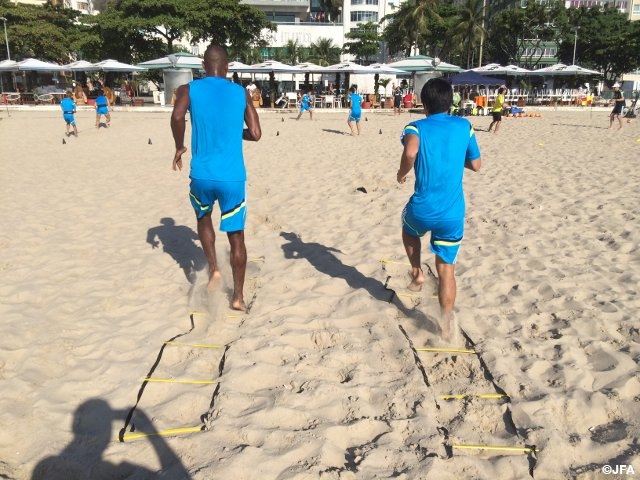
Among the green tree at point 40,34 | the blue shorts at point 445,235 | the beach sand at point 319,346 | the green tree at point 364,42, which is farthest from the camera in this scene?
the green tree at point 364,42

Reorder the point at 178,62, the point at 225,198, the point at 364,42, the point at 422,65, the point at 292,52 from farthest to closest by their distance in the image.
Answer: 1. the point at 364,42
2. the point at 292,52
3. the point at 178,62
4. the point at 422,65
5. the point at 225,198

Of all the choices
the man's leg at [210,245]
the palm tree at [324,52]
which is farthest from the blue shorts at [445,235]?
the palm tree at [324,52]

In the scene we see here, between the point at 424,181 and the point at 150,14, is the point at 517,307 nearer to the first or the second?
the point at 424,181

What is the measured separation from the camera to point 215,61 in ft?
11.5

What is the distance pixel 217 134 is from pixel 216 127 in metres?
0.05

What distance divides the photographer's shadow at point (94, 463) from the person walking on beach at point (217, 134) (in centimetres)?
160

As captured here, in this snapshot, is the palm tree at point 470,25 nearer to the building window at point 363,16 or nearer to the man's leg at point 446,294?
the building window at point 363,16

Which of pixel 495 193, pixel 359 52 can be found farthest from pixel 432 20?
pixel 495 193

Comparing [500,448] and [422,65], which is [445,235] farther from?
[422,65]

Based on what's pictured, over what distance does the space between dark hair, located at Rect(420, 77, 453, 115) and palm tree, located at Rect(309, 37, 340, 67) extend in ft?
198

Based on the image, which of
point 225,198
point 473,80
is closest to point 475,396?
point 225,198

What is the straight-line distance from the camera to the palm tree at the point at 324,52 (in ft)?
201

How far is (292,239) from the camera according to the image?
221 inches

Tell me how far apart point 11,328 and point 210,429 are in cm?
192
